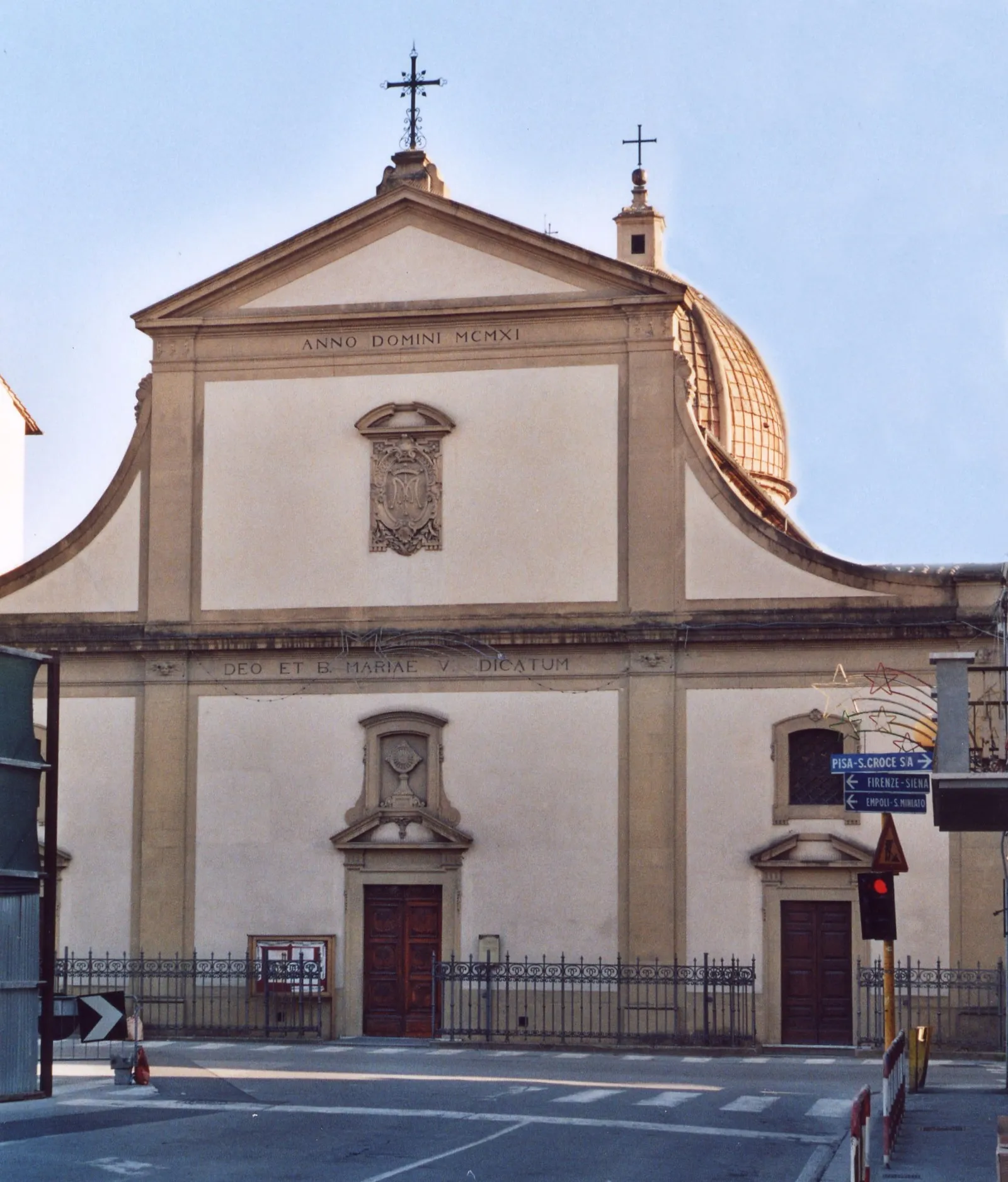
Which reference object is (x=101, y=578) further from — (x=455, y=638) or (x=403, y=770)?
(x=455, y=638)

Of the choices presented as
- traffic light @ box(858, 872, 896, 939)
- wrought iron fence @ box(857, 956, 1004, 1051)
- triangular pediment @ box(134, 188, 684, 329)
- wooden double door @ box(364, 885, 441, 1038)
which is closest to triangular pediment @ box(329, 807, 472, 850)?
wooden double door @ box(364, 885, 441, 1038)

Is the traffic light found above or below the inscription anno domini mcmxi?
below

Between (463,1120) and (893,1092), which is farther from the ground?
(893,1092)

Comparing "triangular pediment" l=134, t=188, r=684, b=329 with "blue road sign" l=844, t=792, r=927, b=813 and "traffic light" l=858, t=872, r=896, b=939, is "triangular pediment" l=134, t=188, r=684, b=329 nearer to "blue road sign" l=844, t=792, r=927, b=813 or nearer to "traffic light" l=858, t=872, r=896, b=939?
"traffic light" l=858, t=872, r=896, b=939

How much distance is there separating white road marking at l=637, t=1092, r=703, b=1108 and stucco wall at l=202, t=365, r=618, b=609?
1089 cm

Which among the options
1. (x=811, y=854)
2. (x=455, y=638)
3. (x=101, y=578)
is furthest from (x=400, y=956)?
(x=101, y=578)

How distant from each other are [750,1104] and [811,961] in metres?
9.70

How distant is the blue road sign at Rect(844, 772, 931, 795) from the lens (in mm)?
20656

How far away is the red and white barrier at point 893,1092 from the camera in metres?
18.1

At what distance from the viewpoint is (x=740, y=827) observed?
32.9 metres

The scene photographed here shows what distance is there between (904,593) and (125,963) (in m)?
13.6

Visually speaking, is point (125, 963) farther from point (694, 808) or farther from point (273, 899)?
point (694, 808)

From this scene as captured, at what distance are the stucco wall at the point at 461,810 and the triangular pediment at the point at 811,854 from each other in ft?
Result: 7.80

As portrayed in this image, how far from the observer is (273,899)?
34250 mm
